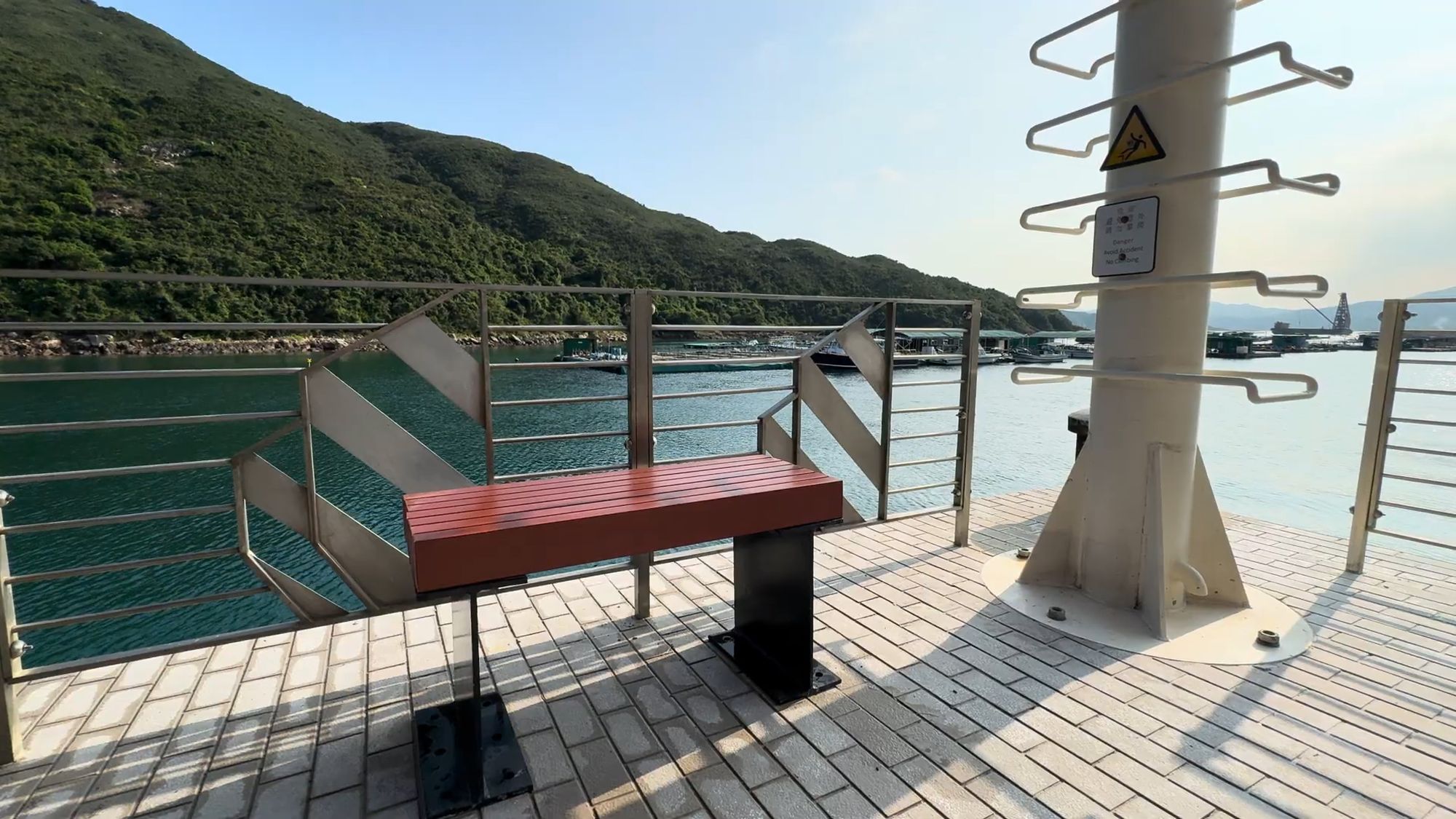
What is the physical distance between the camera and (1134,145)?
2854 mm

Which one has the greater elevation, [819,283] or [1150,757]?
[819,283]

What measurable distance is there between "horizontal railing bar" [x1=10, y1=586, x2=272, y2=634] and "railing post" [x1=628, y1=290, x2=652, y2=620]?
1.44 meters

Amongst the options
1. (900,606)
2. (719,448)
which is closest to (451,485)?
(900,606)

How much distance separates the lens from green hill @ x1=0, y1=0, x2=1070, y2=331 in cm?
2738

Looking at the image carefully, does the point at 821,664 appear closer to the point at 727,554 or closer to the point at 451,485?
the point at 727,554

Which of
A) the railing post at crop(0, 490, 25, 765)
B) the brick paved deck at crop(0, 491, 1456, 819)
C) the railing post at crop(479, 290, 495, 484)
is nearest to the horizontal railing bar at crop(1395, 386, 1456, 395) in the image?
the brick paved deck at crop(0, 491, 1456, 819)

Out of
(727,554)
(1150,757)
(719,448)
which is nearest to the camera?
(1150,757)

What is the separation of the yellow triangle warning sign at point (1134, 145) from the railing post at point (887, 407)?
1.19 m

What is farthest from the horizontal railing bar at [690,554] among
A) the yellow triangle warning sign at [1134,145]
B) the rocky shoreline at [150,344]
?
the rocky shoreline at [150,344]

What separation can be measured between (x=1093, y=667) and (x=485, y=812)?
230 cm

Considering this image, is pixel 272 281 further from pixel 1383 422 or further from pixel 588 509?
pixel 1383 422

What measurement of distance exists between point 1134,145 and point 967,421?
66.8 inches

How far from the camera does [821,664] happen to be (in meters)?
2.58

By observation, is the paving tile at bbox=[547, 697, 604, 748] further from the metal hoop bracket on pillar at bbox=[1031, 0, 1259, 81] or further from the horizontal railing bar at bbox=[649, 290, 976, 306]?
the metal hoop bracket on pillar at bbox=[1031, 0, 1259, 81]
